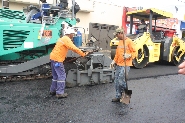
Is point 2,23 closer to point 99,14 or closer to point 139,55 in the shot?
point 139,55

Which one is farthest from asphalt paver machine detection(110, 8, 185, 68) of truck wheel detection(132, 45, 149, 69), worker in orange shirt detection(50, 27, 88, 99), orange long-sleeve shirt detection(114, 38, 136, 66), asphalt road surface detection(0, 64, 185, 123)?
worker in orange shirt detection(50, 27, 88, 99)

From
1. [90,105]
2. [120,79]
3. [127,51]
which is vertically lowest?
[90,105]

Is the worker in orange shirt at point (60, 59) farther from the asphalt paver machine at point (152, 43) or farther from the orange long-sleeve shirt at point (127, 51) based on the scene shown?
the asphalt paver machine at point (152, 43)

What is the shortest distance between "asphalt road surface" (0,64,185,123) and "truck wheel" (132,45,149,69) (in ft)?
7.78

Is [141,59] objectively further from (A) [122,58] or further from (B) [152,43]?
(A) [122,58]

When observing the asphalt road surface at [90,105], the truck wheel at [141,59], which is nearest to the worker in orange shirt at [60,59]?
the asphalt road surface at [90,105]

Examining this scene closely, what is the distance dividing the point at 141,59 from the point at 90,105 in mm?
4782

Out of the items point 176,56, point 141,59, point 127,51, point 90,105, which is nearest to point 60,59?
point 90,105

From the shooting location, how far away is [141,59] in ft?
29.8

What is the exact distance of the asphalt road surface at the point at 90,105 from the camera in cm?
405

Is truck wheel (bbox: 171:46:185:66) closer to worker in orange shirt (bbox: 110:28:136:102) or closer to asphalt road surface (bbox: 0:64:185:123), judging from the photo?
asphalt road surface (bbox: 0:64:185:123)

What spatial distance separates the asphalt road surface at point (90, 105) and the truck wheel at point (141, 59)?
2.37 meters

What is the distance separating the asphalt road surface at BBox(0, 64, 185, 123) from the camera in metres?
4.05

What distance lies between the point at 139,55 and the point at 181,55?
2802 mm
